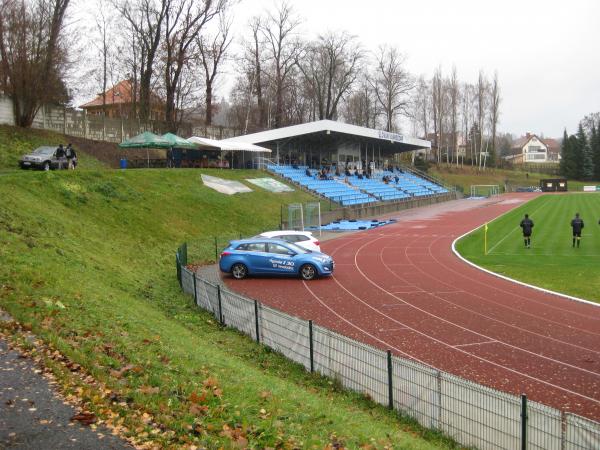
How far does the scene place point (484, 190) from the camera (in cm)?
8819

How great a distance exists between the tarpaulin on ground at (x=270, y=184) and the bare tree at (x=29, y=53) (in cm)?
1607

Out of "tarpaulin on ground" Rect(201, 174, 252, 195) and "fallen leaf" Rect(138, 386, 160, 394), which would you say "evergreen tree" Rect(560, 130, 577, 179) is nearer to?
"tarpaulin on ground" Rect(201, 174, 252, 195)

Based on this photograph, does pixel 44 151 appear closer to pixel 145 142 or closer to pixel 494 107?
pixel 145 142

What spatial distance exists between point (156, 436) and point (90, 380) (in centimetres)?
186

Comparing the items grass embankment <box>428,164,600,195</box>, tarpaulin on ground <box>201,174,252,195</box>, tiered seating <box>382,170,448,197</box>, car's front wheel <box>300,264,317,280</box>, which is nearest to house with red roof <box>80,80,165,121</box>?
tarpaulin on ground <box>201,174,252,195</box>

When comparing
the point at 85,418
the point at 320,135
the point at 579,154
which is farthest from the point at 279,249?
the point at 579,154

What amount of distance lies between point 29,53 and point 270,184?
19641 millimetres

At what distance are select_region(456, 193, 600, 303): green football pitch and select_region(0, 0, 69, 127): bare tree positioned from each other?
2759 centimetres

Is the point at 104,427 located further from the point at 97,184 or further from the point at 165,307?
the point at 97,184

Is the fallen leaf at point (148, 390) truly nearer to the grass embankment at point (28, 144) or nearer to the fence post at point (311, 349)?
the fence post at point (311, 349)

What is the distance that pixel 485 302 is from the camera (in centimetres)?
1612

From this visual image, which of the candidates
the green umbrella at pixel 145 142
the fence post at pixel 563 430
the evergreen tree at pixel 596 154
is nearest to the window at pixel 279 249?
the fence post at pixel 563 430

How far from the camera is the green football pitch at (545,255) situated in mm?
18562

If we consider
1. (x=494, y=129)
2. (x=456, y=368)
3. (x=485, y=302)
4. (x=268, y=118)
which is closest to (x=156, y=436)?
(x=456, y=368)
